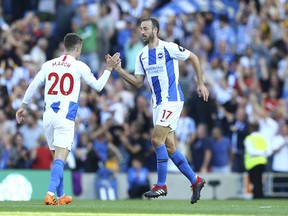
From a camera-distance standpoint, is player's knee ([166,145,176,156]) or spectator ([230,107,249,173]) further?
spectator ([230,107,249,173])

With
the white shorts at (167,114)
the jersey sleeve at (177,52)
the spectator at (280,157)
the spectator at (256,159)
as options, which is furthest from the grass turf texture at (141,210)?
the spectator at (280,157)

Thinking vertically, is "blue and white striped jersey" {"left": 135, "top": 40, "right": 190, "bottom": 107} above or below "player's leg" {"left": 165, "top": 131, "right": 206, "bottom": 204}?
above

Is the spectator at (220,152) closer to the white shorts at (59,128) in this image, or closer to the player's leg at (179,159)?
the player's leg at (179,159)

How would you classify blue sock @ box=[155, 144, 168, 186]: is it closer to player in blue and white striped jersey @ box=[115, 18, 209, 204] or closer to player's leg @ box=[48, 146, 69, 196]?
player in blue and white striped jersey @ box=[115, 18, 209, 204]

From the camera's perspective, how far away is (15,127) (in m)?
24.4

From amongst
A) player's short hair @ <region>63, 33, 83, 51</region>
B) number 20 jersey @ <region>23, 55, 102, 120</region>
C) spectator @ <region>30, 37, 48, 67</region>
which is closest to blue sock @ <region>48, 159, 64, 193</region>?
number 20 jersey @ <region>23, 55, 102, 120</region>

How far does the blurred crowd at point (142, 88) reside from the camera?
958 inches

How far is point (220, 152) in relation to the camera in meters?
24.9

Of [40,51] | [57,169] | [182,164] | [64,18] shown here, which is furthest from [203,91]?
[64,18]

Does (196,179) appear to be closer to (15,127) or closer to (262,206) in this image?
(262,206)

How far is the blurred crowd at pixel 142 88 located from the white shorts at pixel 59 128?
7.79m

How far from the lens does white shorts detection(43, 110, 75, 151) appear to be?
15.8m

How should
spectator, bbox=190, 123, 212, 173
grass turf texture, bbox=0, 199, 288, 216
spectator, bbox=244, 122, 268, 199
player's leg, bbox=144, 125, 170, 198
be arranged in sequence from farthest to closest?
spectator, bbox=190, 123, 212, 173 → spectator, bbox=244, 122, 268, 199 → player's leg, bbox=144, 125, 170, 198 → grass turf texture, bbox=0, 199, 288, 216

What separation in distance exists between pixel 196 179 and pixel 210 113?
9.07m
